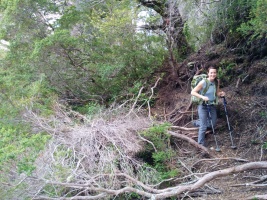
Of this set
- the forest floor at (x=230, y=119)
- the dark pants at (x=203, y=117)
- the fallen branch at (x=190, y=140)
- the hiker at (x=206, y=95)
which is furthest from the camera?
the fallen branch at (x=190, y=140)

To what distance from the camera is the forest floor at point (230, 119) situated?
5.32 metres

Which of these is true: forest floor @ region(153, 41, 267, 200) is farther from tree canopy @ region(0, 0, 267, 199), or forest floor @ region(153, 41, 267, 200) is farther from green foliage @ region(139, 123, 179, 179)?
green foliage @ region(139, 123, 179, 179)

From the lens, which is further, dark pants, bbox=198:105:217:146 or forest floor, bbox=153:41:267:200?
dark pants, bbox=198:105:217:146

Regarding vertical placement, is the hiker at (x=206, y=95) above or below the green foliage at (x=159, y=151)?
above

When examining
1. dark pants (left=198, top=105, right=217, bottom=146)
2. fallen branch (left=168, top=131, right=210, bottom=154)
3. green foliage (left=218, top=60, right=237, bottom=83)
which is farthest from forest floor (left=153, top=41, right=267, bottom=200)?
dark pants (left=198, top=105, right=217, bottom=146)

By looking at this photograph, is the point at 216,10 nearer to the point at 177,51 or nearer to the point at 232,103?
the point at 177,51

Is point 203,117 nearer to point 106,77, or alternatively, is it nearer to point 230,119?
point 230,119

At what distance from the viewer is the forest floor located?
5.32m

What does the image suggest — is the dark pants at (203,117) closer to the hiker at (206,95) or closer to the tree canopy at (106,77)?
the hiker at (206,95)

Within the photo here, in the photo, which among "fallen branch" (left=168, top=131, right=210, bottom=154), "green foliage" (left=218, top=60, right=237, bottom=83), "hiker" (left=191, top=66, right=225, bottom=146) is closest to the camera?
"hiker" (left=191, top=66, right=225, bottom=146)

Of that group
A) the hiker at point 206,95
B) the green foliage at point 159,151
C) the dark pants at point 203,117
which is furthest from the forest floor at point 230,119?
the hiker at point 206,95

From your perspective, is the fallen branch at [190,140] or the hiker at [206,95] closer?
the hiker at [206,95]

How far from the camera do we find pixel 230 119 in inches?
282

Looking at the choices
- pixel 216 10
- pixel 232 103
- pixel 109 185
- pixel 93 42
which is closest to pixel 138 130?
pixel 109 185
